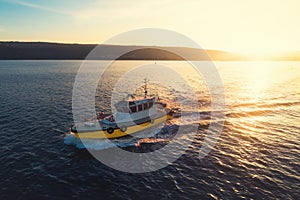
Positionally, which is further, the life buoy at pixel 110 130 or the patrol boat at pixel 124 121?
the life buoy at pixel 110 130

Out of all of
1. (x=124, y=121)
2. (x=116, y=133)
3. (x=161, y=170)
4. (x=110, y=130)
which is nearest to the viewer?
(x=161, y=170)

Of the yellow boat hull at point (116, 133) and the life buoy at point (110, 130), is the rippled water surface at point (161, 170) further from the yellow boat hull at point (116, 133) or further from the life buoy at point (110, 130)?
the life buoy at point (110, 130)

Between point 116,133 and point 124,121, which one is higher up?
point 124,121

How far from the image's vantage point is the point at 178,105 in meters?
56.2

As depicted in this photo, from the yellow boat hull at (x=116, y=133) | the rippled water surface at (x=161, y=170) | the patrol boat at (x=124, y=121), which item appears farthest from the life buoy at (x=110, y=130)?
the rippled water surface at (x=161, y=170)

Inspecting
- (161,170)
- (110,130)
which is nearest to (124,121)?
(110,130)

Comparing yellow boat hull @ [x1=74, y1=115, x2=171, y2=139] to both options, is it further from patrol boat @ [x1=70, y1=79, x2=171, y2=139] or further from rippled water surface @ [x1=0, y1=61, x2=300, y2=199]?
rippled water surface @ [x1=0, y1=61, x2=300, y2=199]

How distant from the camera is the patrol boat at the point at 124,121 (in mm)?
31797

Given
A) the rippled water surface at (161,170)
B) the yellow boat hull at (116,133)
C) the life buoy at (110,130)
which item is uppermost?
the life buoy at (110,130)

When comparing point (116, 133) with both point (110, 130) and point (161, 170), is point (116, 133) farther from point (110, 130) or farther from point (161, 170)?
point (161, 170)

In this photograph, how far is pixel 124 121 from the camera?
115ft

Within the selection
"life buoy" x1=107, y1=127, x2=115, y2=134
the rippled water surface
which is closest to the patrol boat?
"life buoy" x1=107, y1=127, x2=115, y2=134

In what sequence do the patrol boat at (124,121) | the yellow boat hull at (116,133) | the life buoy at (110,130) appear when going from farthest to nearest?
the life buoy at (110,130) < the patrol boat at (124,121) < the yellow boat hull at (116,133)

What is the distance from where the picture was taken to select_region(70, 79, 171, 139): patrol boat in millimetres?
31797
